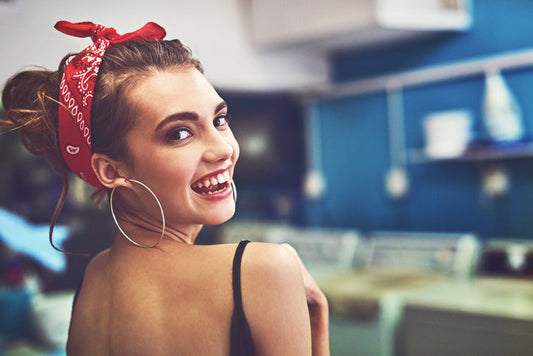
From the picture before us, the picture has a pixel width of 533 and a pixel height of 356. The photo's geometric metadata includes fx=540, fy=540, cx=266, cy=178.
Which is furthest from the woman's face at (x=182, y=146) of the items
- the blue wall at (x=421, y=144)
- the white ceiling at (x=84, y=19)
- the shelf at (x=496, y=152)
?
Answer: the blue wall at (x=421, y=144)

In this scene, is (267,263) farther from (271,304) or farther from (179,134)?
(179,134)

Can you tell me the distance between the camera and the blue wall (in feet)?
8.86

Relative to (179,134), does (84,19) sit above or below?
above

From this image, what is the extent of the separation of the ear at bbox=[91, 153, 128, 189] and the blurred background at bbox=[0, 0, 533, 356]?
1.92 ft

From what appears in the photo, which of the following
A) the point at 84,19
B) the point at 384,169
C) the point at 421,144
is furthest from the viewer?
the point at 384,169

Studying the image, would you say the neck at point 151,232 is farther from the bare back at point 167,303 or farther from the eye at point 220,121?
the eye at point 220,121

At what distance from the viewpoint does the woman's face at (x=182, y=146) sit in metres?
0.67

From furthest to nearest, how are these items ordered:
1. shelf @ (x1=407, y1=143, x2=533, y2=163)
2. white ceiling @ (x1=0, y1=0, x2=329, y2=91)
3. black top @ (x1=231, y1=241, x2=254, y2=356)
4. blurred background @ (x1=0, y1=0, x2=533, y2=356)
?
shelf @ (x1=407, y1=143, x2=533, y2=163) → blurred background @ (x1=0, y1=0, x2=533, y2=356) → white ceiling @ (x1=0, y1=0, x2=329, y2=91) → black top @ (x1=231, y1=241, x2=254, y2=356)

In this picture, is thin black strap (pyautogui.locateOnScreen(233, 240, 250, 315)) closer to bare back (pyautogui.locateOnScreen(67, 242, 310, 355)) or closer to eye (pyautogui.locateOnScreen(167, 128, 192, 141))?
bare back (pyautogui.locateOnScreen(67, 242, 310, 355))

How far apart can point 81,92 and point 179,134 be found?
13cm

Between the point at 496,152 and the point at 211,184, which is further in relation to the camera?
the point at 496,152

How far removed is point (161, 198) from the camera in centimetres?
69

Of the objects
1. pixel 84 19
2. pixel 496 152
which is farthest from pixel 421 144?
pixel 84 19

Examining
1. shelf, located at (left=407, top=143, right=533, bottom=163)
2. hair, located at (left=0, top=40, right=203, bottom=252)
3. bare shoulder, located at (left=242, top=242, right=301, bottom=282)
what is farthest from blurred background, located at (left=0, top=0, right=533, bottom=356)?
bare shoulder, located at (left=242, top=242, right=301, bottom=282)
